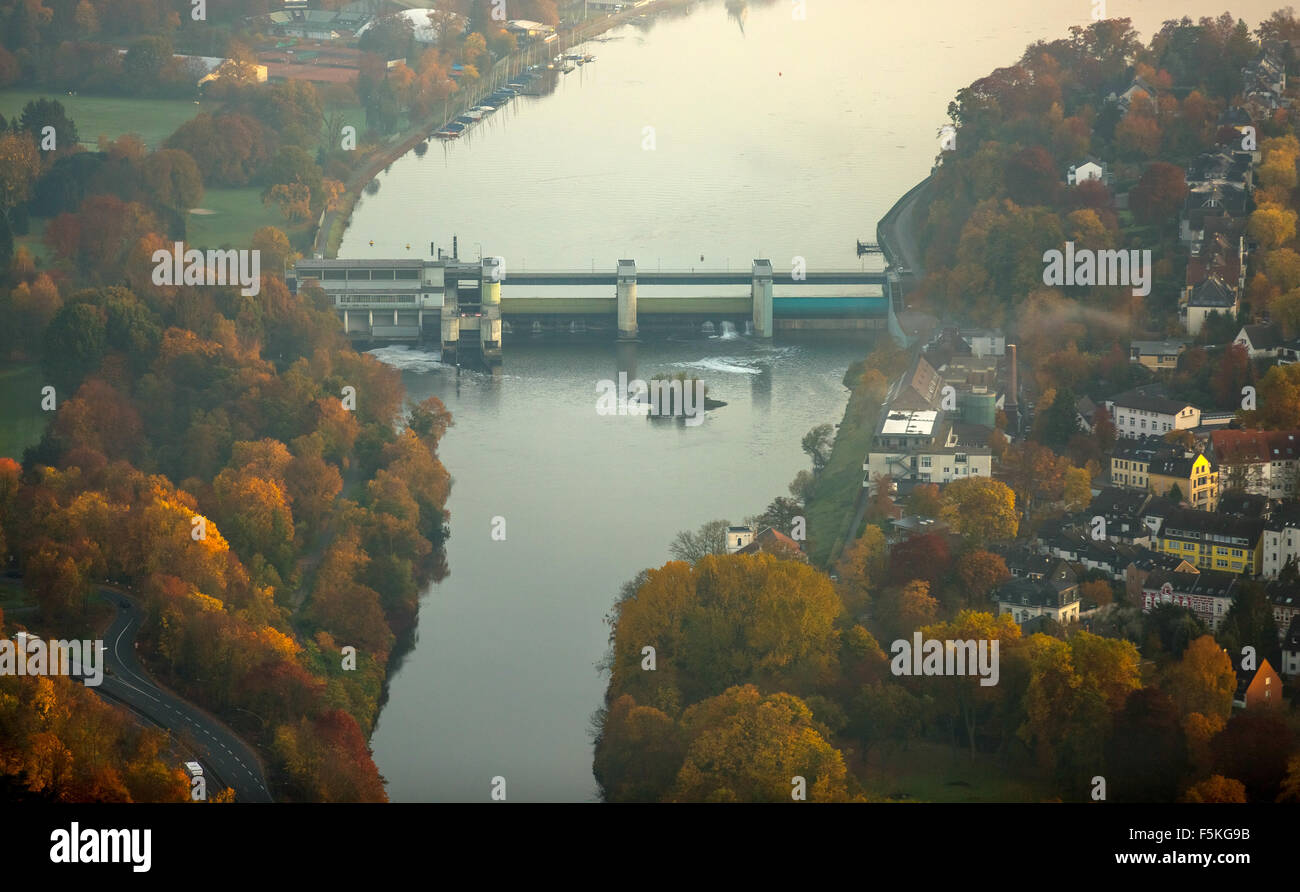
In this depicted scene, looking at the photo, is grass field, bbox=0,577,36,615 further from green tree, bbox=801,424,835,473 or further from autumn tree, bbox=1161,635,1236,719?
autumn tree, bbox=1161,635,1236,719

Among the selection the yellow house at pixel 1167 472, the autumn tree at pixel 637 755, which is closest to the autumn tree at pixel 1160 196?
the yellow house at pixel 1167 472

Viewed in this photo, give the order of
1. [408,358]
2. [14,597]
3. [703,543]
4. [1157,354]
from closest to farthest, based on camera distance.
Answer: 1. [14,597]
2. [703,543]
3. [1157,354]
4. [408,358]

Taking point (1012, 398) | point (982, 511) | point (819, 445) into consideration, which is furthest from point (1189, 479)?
point (819, 445)

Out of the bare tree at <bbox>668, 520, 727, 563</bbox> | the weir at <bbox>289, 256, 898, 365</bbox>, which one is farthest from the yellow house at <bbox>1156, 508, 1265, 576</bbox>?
the weir at <bbox>289, 256, 898, 365</bbox>

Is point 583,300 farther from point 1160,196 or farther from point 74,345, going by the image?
point 74,345

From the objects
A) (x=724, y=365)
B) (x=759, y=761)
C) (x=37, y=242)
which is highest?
(x=37, y=242)

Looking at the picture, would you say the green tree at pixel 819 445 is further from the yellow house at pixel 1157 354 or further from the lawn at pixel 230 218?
the lawn at pixel 230 218
